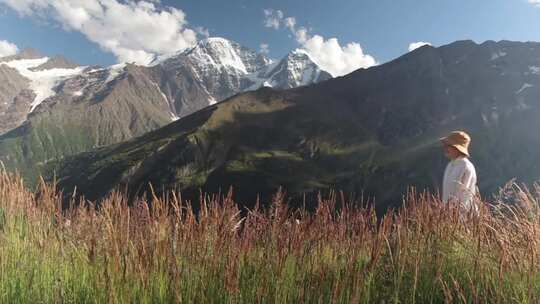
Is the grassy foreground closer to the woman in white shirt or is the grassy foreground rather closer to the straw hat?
the woman in white shirt

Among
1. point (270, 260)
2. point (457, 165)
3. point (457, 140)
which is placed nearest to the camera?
point (270, 260)

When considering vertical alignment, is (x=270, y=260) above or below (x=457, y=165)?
below

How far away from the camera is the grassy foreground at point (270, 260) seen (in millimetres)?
3416

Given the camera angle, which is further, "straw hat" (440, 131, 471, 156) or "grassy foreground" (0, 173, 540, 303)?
"straw hat" (440, 131, 471, 156)

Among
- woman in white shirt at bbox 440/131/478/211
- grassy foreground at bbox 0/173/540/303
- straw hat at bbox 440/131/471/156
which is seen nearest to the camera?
grassy foreground at bbox 0/173/540/303

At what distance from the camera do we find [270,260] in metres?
3.95

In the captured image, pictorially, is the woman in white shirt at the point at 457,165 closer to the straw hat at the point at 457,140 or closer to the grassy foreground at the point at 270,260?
the straw hat at the point at 457,140

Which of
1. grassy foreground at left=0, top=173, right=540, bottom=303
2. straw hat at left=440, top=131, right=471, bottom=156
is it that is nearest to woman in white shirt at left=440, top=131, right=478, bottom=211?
straw hat at left=440, top=131, right=471, bottom=156

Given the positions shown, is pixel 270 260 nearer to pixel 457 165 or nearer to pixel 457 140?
pixel 457 165

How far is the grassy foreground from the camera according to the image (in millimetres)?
3416

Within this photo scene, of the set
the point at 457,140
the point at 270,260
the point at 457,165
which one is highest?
the point at 457,140

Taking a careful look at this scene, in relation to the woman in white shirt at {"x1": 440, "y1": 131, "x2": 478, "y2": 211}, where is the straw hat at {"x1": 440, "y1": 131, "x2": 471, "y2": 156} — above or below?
above

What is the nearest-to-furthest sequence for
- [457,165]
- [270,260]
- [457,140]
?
1. [270,260]
2. [457,165]
3. [457,140]

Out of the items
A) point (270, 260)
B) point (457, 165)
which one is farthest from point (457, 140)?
point (270, 260)
